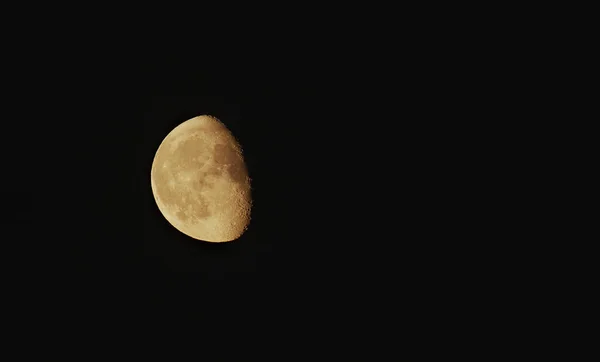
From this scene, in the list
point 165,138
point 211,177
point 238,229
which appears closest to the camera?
point 211,177

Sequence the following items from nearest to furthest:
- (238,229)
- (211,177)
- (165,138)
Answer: (211,177) → (238,229) → (165,138)

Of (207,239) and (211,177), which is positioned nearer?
(211,177)

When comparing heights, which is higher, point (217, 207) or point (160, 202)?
point (160, 202)

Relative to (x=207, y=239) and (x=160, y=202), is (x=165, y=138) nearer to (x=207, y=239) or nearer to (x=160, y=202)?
(x=160, y=202)

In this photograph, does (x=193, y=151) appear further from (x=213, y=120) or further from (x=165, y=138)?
(x=165, y=138)

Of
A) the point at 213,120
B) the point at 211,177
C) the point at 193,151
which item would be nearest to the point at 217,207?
the point at 211,177

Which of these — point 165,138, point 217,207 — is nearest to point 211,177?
point 217,207

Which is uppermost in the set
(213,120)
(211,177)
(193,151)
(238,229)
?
(213,120)
